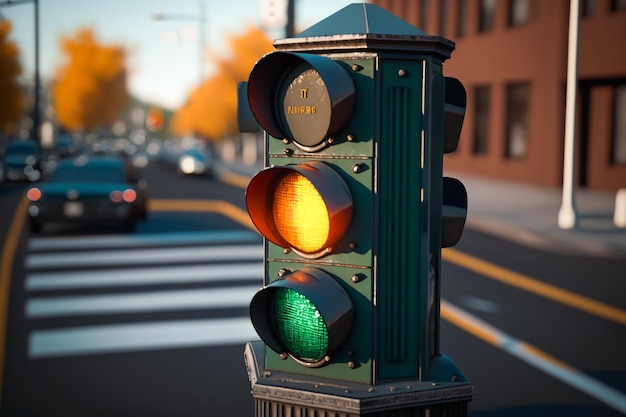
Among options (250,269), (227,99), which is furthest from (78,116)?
(250,269)

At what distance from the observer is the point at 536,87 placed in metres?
30.5

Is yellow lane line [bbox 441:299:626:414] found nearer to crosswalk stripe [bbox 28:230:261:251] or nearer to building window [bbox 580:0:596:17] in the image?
crosswalk stripe [bbox 28:230:261:251]

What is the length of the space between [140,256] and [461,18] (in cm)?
2687

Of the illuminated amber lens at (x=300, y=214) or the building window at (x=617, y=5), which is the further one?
the building window at (x=617, y=5)

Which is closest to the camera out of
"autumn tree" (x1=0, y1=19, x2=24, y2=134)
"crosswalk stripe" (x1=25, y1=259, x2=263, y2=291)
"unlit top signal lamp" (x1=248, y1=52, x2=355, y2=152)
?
"unlit top signal lamp" (x1=248, y1=52, x2=355, y2=152)

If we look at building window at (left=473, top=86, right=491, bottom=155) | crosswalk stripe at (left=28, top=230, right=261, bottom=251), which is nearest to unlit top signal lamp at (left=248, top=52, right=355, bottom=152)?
crosswalk stripe at (left=28, top=230, right=261, bottom=251)

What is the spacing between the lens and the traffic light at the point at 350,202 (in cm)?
316

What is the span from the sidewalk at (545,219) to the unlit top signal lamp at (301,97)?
12.2 meters

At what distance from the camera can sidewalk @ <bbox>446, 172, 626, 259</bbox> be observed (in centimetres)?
1570

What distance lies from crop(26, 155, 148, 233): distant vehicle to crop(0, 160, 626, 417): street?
38.2 inches

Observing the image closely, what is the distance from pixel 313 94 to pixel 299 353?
947mm

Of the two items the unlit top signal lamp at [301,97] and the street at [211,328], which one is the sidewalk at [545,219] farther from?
the unlit top signal lamp at [301,97]

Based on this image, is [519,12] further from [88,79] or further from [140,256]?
[88,79]

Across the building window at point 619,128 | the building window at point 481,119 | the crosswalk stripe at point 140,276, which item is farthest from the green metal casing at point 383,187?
the building window at point 481,119
